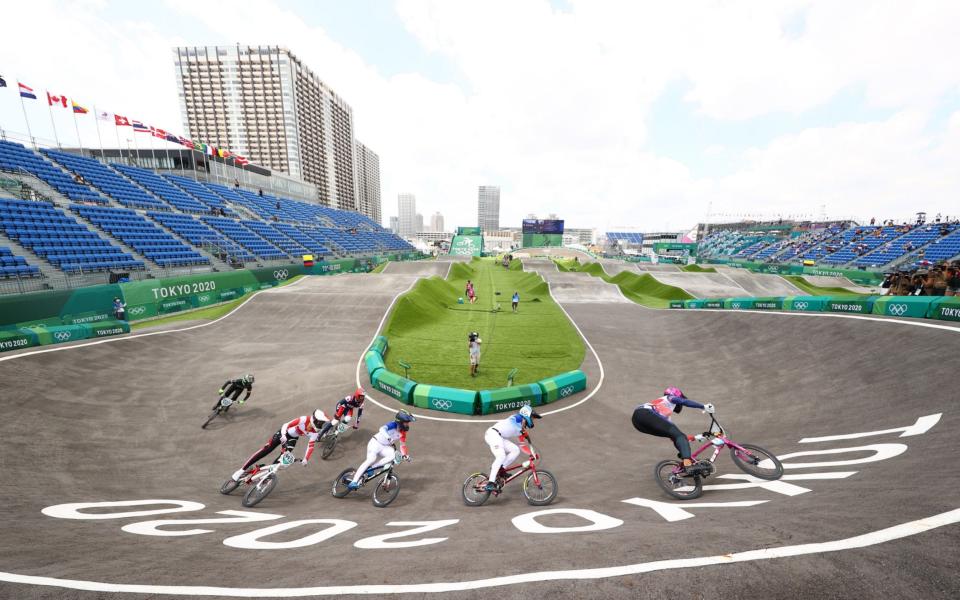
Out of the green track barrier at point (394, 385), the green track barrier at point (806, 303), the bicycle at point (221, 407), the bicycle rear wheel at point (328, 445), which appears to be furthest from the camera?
the green track barrier at point (806, 303)

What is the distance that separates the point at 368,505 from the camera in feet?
24.6

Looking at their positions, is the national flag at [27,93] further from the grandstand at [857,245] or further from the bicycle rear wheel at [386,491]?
the grandstand at [857,245]

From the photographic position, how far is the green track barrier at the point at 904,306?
13016 millimetres

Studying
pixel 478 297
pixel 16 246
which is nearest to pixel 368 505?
pixel 478 297

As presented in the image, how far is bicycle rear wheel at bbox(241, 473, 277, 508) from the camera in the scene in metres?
7.26

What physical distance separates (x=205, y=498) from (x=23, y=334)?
1453 centimetres

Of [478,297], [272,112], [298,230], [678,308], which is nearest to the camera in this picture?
[678,308]

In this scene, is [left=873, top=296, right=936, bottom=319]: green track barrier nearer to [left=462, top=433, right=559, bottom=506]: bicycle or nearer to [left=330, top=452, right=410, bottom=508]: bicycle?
[left=462, top=433, right=559, bottom=506]: bicycle

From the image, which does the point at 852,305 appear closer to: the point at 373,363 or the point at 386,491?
the point at 386,491

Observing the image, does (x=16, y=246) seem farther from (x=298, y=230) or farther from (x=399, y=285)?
(x=298, y=230)

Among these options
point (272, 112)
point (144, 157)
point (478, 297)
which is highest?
point (272, 112)

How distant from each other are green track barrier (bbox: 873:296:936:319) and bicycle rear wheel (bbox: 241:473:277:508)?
22319mm

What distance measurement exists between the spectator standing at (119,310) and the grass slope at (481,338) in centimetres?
1714

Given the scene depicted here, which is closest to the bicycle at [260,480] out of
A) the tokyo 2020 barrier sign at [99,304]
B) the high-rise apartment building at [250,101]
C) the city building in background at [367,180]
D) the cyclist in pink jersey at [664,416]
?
the cyclist in pink jersey at [664,416]
